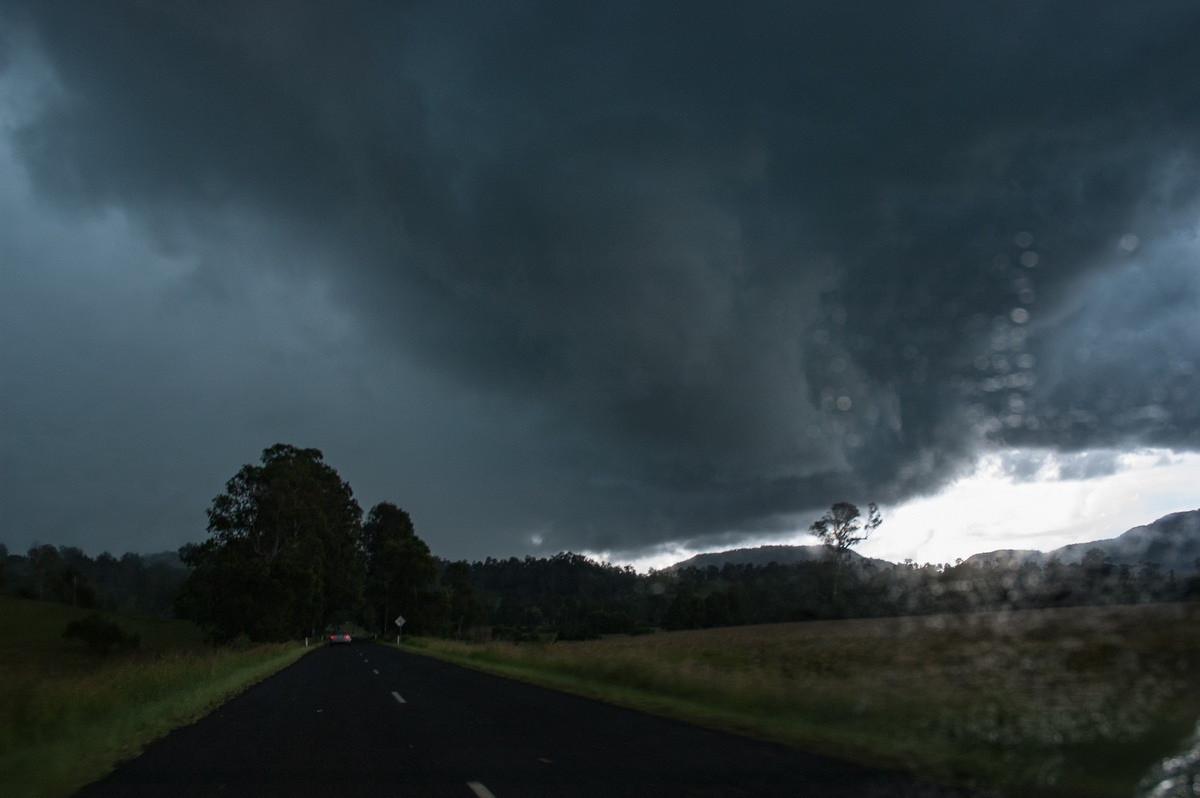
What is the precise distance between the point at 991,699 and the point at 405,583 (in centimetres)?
8339

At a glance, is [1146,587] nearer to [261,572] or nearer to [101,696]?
[101,696]

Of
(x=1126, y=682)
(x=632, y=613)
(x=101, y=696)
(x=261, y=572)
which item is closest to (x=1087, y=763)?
(x=1126, y=682)

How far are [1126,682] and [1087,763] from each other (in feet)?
11.5

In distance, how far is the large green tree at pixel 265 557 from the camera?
50.8 m

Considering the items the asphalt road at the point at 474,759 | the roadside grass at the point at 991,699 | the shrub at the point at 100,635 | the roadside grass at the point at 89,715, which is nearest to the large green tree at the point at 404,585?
the shrub at the point at 100,635

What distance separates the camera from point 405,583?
87188mm

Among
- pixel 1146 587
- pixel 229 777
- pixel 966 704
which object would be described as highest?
pixel 1146 587

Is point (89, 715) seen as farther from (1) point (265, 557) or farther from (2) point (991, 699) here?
(1) point (265, 557)

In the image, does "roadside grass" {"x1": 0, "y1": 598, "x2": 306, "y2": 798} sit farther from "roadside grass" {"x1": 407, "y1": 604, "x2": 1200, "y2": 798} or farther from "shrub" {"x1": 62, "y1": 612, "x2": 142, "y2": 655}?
"shrub" {"x1": 62, "y1": 612, "x2": 142, "y2": 655}

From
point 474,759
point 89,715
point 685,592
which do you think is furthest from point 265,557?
point 685,592

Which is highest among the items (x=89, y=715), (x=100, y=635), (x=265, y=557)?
(x=265, y=557)

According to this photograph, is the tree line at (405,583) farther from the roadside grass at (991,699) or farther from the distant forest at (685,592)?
the roadside grass at (991,699)

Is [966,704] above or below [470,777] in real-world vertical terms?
above

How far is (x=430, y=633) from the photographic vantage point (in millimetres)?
91125
